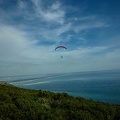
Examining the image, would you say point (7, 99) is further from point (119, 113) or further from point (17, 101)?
point (119, 113)

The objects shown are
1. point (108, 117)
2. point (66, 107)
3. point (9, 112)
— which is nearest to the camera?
point (9, 112)

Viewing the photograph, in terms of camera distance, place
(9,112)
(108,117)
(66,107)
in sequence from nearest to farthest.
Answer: (9,112) < (108,117) < (66,107)

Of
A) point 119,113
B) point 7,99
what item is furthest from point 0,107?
point 119,113

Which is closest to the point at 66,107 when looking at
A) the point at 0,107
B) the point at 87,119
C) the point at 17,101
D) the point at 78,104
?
the point at 78,104

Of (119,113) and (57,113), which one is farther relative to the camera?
(119,113)

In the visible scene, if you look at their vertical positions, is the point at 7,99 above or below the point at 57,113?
above

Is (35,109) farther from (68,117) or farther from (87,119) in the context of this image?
(87,119)

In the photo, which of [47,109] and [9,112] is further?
[47,109]

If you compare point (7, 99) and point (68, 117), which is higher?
point (7, 99)
